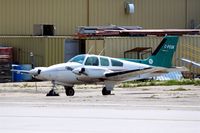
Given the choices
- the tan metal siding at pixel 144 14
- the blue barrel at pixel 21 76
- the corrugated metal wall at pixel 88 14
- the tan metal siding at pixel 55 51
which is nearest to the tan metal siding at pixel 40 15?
the corrugated metal wall at pixel 88 14

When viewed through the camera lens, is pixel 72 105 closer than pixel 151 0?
Yes

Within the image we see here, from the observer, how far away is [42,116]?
52.8ft

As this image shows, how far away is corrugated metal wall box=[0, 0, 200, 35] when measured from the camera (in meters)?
49.1

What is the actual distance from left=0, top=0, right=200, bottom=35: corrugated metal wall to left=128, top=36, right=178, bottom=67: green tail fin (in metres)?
18.3

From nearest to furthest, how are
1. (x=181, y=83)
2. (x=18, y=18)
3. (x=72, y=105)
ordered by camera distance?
(x=72, y=105) < (x=181, y=83) < (x=18, y=18)

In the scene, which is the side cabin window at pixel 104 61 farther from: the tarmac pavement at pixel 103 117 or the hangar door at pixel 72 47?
the hangar door at pixel 72 47

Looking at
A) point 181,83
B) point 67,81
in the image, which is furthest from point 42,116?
point 181,83

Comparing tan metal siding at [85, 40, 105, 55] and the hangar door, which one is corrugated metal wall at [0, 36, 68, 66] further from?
tan metal siding at [85, 40, 105, 55]

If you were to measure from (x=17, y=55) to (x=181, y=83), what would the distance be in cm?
1289

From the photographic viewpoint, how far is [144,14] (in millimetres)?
52812

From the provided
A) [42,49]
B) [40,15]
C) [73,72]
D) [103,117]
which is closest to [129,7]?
[40,15]

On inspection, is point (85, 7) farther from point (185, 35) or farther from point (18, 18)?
point (185, 35)

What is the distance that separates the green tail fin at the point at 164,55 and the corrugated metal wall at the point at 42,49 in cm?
1219

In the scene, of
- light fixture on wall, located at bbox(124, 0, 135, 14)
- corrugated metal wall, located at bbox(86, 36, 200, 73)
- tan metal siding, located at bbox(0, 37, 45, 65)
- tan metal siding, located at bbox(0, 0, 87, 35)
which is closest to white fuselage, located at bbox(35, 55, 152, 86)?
corrugated metal wall, located at bbox(86, 36, 200, 73)
